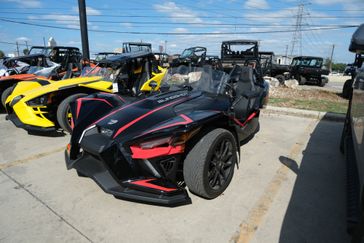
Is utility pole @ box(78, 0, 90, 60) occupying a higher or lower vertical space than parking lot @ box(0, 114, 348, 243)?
higher

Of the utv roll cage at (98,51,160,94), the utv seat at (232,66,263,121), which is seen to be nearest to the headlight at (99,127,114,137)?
the utv seat at (232,66,263,121)

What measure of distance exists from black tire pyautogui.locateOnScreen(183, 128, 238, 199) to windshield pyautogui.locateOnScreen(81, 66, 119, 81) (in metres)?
3.79

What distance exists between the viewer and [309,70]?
16938 millimetres

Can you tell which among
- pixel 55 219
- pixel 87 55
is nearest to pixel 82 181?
pixel 55 219

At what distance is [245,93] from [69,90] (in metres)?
3.45

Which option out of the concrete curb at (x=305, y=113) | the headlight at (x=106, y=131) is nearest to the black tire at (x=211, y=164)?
the headlight at (x=106, y=131)

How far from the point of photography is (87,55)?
39.2 feet

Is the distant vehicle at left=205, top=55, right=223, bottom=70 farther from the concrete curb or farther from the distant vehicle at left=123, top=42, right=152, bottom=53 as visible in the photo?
A: the distant vehicle at left=123, top=42, right=152, bottom=53

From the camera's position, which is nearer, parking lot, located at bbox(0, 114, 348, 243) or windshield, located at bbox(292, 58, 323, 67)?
parking lot, located at bbox(0, 114, 348, 243)

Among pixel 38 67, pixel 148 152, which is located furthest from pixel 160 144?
pixel 38 67

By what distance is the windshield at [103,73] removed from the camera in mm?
5897

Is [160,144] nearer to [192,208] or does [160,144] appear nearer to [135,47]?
[192,208]

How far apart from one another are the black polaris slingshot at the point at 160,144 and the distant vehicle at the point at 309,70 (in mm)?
15573

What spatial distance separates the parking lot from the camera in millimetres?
2307
